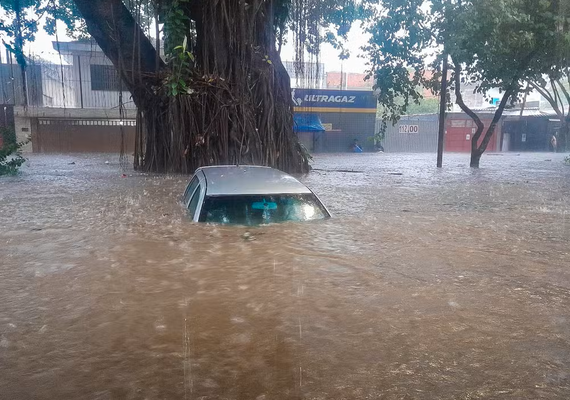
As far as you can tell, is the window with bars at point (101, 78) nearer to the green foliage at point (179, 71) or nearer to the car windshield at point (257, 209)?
the green foliage at point (179, 71)

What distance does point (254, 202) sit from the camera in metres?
5.70

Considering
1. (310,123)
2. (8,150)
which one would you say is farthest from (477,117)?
(8,150)

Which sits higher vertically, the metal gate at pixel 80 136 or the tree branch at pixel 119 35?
the tree branch at pixel 119 35

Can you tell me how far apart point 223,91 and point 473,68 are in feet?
32.4

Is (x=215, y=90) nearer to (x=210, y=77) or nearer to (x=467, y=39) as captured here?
(x=210, y=77)

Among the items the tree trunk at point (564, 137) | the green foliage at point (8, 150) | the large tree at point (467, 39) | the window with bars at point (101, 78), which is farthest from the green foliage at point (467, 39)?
the tree trunk at point (564, 137)

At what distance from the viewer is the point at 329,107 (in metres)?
31.3

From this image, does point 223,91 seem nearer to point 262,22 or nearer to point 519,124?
point 262,22

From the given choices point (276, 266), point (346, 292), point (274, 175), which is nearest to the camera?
point (346, 292)

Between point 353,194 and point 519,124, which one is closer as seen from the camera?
point 353,194

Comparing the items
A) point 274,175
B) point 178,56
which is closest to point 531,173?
point 178,56

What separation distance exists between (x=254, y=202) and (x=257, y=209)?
10 cm

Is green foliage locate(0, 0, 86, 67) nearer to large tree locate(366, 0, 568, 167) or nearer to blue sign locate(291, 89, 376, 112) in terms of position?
large tree locate(366, 0, 568, 167)

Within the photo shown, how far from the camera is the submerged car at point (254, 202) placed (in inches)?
223
